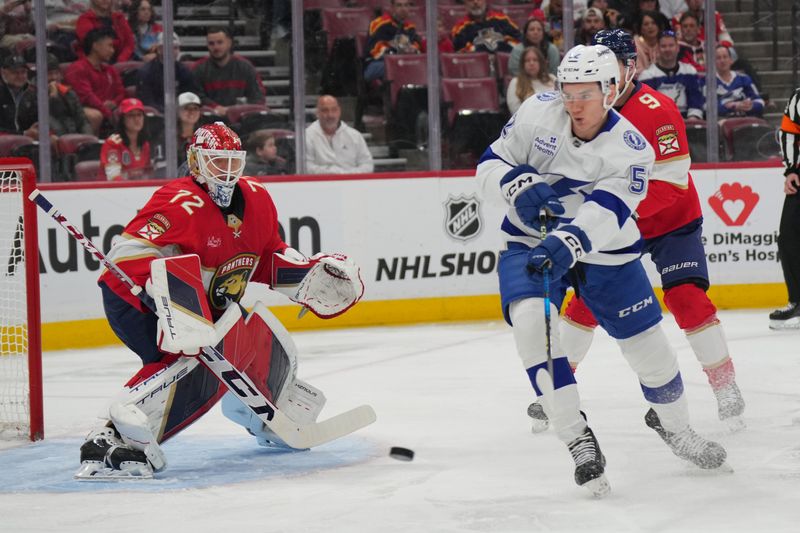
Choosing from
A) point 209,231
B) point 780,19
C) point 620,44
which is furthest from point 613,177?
point 780,19

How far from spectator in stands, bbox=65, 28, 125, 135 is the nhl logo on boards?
1854 millimetres

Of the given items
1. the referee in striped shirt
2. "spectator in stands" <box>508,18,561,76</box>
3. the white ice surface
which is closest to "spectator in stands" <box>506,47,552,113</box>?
"spectator in stands" <box>508,18,561,76</box>

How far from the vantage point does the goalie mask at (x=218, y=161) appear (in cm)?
347

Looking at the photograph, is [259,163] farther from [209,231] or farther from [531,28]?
[209,231]

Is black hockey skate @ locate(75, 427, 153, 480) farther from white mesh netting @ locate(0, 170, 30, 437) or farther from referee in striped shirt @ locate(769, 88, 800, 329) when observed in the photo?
referee in striped shirt @ locate(769, 88, 800, 329)

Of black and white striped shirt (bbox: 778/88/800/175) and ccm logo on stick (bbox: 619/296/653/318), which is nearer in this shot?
ccm logo on stick (bbox: 619/296/653/318)

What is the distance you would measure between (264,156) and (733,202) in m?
2.64

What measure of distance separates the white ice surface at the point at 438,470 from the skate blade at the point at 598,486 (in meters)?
0.02

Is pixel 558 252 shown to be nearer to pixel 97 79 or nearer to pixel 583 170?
pixel 583 170

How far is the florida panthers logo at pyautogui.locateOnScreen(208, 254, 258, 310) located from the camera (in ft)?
11.8

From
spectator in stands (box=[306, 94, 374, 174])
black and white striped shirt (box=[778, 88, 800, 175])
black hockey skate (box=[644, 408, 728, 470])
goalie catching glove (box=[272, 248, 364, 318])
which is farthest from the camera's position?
spectator in stands (box=[306, 94, 374, 174])

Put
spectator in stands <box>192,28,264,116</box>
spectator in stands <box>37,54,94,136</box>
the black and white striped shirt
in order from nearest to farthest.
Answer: the black and white striped shirt < spectator in stands <box>37,54,94,136</box> < spectator in stands <box>192,28,264,116</box>

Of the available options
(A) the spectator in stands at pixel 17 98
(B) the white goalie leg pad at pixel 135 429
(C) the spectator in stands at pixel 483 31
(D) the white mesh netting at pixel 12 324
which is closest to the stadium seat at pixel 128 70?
(A) the spectator in stands at pixel 17 98

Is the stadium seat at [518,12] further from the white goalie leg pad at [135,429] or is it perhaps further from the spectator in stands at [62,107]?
the white goalie leg pad at [135,429]
